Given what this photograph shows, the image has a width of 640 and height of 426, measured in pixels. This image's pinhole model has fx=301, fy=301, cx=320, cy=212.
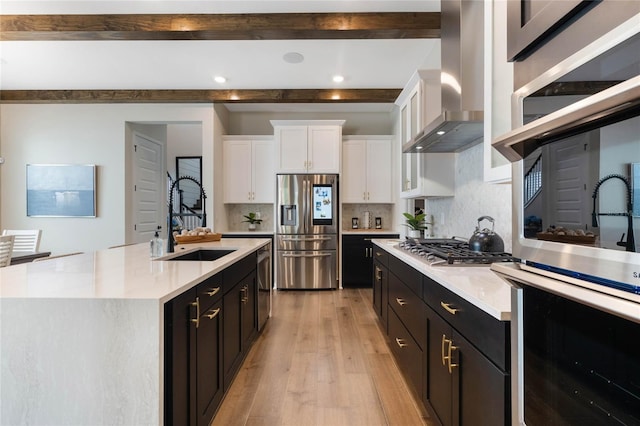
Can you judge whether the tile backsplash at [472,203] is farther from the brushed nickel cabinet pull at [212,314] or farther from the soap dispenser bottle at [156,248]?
the soap dispenser bottle at [156,248]

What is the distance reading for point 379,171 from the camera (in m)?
5.05

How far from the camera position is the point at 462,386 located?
1.19 m

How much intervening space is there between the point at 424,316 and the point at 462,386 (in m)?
0.45

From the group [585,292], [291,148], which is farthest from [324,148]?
[585,292]

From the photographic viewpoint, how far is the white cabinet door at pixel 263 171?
5055 millimetres

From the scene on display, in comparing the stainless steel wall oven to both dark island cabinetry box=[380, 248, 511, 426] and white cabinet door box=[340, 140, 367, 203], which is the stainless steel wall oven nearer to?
dark island cabinetry box=[380, 248, 511, 426]

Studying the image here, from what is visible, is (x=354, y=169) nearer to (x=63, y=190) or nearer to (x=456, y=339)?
(x=456, y=339)

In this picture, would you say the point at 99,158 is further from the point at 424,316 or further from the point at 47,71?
the point at 424,316

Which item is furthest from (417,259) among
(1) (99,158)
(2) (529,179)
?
(1) (99,158)

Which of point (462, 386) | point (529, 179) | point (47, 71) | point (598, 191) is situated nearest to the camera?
point (598, 191)

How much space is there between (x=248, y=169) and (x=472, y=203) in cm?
363

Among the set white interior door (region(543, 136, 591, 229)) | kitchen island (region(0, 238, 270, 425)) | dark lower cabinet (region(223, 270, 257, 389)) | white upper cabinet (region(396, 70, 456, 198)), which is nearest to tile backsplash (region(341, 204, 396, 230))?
white upper cabinet (region(396, 70, 456, 198))

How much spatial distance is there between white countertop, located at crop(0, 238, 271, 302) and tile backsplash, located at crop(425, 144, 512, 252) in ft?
6.03

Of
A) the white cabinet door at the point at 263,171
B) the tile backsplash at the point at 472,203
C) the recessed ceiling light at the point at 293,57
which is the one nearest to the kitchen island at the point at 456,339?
the tile backsplash at the point at 472,203
